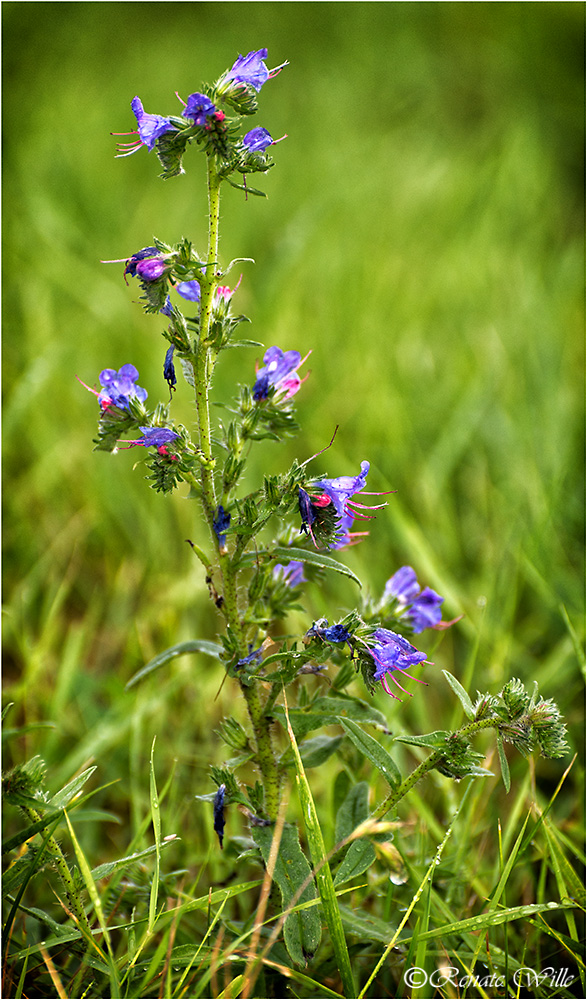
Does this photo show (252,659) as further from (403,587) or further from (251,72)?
(251,72)

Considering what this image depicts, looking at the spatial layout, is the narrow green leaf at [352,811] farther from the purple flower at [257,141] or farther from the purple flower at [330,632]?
the purple flower at [257,141]

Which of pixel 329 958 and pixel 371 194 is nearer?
pixel 329 958

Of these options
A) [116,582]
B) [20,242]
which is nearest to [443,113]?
[20,242]

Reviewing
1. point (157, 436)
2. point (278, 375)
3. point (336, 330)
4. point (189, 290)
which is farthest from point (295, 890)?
point (336, 330)

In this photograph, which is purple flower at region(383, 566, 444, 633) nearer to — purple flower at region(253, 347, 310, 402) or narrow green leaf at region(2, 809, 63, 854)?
purple flower at region(253, 347, 310, 402)

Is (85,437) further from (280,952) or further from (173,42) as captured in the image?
(173,42)

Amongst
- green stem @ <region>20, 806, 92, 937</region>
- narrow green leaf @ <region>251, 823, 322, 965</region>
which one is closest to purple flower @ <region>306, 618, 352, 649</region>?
narrow green leaf @ <region>251, 823, 322, 965</region>

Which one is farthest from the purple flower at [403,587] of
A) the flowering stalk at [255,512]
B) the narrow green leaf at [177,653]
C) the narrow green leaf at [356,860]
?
the narrow green leaf at [356,860]
